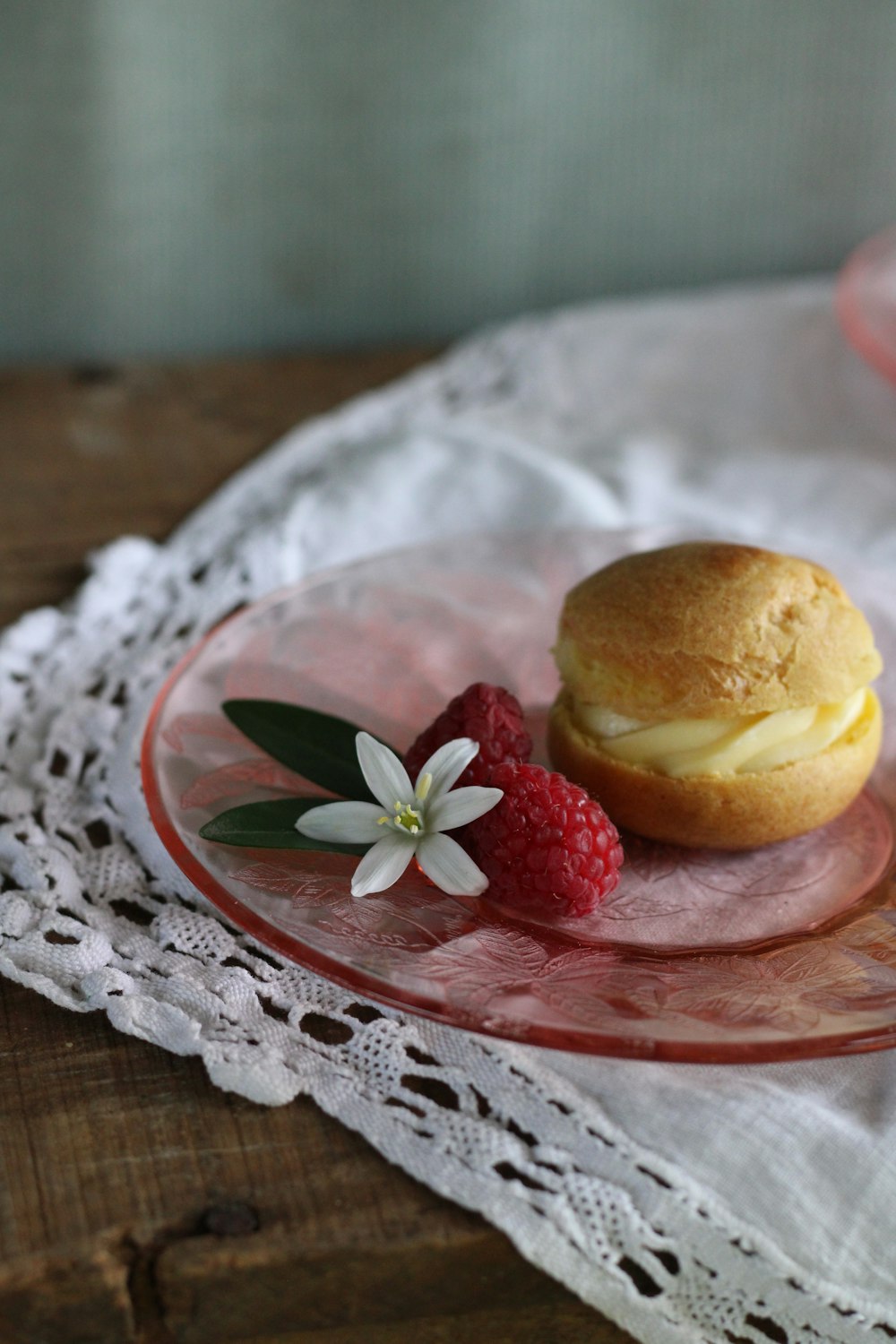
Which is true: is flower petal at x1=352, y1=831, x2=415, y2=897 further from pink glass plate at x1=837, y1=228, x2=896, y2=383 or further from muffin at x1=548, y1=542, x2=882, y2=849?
pink glass plate at x1=837, y1=228, x2=896, y2=383

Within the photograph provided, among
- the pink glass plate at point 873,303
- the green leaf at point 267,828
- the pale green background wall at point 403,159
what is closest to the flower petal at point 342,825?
the green leaf at point 267,828

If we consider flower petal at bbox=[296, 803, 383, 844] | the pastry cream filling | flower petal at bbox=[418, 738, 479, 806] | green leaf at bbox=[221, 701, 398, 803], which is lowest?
green leaf at bbox=[221, 701, 398, 803]

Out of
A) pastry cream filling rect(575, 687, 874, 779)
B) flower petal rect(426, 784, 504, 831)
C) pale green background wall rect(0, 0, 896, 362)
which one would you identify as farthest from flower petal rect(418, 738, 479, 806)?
pale green background wall rect(0, 0, 896, 362)

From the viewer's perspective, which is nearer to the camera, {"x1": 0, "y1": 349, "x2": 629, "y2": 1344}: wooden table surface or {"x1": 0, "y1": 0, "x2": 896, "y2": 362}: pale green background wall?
{"x1": 0, "y1": 349, "x2": 629, "y2": 1344}: wooden table surface

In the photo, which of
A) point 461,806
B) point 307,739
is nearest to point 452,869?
point 461,806

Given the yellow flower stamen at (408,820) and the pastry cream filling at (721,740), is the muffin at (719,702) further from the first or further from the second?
the yellow flower stamen at (408,820)

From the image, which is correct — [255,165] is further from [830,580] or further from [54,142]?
[830,580]

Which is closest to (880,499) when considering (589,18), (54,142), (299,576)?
(299,576)
